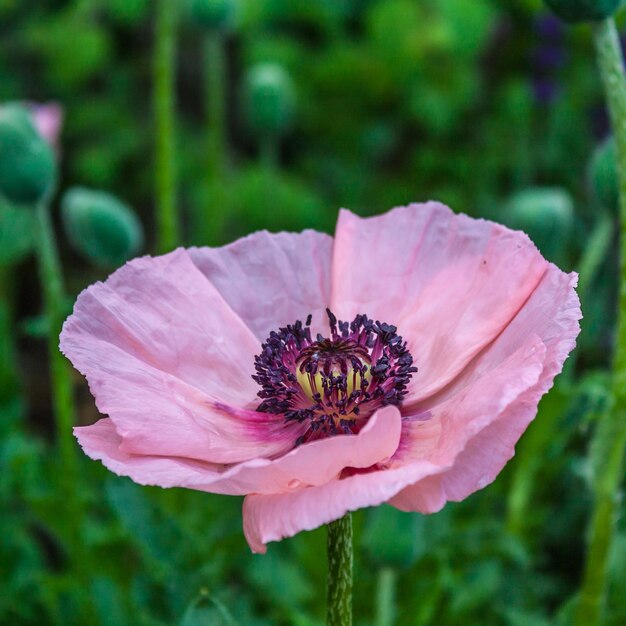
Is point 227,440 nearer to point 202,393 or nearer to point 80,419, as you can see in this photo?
point 202,393

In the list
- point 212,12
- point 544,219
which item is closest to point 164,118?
point 212,12

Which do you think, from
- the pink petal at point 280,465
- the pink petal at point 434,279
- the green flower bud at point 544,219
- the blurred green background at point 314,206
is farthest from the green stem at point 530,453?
the pink petal at point 280,465

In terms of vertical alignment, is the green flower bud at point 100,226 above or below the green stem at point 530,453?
above

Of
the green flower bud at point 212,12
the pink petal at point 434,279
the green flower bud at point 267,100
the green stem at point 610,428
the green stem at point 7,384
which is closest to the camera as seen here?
the pink petal at point 434,279

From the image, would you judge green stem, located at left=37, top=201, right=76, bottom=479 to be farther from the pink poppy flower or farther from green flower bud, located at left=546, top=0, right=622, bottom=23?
green flower bud, located at left=546, top=0, right=622, bottom=23

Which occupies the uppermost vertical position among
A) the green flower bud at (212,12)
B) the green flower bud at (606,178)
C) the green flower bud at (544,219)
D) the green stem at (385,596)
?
the green flower bud at (212,12)

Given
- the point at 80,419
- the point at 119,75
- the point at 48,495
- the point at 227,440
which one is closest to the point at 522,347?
the point at 227,440

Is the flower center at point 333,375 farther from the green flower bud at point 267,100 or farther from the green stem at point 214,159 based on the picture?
the green flower bud at point 267,100

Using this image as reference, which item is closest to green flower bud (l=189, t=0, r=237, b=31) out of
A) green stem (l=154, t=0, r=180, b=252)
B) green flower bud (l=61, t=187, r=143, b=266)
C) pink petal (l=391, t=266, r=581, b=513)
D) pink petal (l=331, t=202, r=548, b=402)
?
green stem (l=154, t=0, r=180, b=252)
